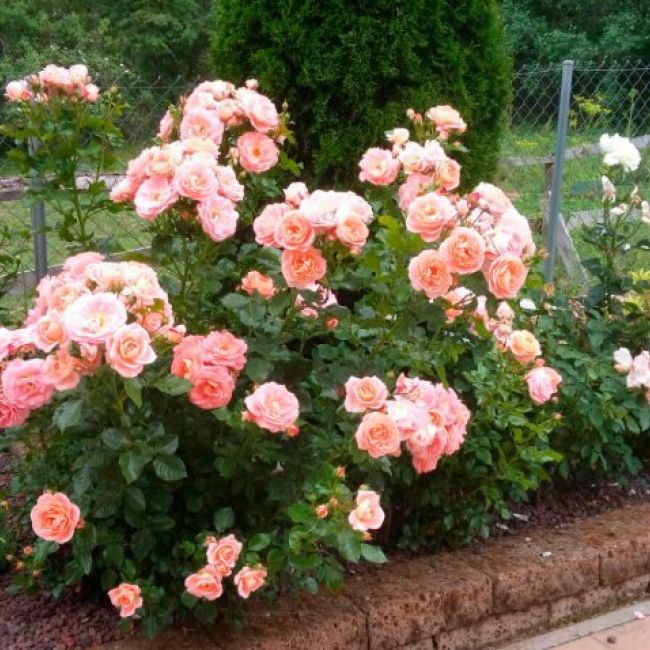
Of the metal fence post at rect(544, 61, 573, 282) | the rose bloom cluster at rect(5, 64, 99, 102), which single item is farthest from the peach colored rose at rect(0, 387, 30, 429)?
the metal fence post at rect(544, 61, 573, 282)

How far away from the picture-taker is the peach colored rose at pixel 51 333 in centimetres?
185

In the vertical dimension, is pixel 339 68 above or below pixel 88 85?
above

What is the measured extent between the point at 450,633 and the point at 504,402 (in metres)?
0.67

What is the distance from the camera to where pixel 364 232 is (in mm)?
2043

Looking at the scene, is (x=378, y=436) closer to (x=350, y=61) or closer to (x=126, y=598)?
(x=126, y=598)

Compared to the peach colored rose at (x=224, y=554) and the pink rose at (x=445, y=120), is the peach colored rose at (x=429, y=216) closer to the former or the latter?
the pink rose at (x=445, y=120)

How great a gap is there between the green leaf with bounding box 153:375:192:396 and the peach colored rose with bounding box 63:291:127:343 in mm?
236

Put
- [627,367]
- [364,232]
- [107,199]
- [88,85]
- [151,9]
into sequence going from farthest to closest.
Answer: [151,9], [627,367], [107,199], [88,85], [364,232]

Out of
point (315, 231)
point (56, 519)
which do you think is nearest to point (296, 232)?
point (315, 231)

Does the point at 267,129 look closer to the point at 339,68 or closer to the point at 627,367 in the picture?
the point at 339,68

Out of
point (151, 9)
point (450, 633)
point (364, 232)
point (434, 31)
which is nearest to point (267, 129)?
point (364, 232)

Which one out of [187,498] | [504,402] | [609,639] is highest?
[504,402]

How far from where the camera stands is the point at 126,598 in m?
2.12

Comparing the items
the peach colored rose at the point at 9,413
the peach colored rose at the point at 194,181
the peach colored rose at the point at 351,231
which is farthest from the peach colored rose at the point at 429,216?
the peach colored rose at the point at 9,413
